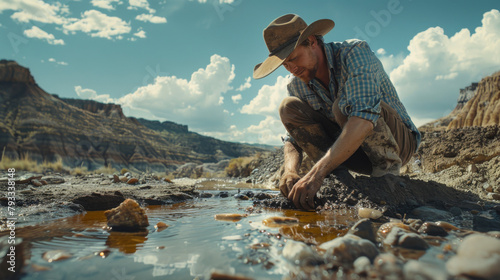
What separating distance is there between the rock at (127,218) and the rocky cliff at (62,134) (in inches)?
1265

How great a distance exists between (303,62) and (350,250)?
179cm

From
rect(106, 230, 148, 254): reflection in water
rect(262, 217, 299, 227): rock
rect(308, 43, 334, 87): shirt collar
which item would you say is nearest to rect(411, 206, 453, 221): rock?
rect(262, 217, 299, 227): rock

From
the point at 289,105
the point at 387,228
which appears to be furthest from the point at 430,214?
the point at 289,105

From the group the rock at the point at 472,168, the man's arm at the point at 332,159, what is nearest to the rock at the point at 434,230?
the man's arm at the point at 332,159

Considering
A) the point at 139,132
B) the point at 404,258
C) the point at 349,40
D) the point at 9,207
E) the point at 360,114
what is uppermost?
the point at 139,132

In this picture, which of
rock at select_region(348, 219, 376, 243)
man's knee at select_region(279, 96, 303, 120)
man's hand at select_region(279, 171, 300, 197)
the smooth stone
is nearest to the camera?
the smooth stone

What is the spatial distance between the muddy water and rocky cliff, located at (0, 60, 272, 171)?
105 ft

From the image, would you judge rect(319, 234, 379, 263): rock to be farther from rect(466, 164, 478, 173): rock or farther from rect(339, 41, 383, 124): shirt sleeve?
rect(466, 164, 478, 173): rock

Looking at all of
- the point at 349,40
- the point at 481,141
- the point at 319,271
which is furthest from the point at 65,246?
the point at 481,141

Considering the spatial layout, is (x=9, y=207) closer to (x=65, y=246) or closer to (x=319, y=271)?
(x=65, y=246)

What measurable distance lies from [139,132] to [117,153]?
1156 cm

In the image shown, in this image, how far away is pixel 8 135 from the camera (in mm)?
34125

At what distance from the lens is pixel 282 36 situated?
241 cm

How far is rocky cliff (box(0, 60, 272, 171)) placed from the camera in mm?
35281
